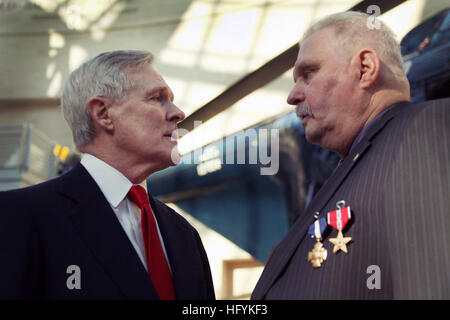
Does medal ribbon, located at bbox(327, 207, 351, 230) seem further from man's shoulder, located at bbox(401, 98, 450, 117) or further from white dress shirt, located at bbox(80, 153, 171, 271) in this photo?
white dress shirt, located at bbox(80, 153, 171, 271)

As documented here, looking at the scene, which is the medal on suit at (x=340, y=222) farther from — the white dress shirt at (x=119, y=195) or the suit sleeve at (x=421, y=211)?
the white dress shirt at (x=119, y=195)

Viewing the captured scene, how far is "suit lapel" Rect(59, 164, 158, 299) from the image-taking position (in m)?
1.78

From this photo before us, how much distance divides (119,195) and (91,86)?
521 mm

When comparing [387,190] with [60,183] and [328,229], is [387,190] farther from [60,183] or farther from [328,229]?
[60,183]

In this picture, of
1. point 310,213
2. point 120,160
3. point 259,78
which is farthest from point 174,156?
point 259,78

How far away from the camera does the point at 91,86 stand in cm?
219

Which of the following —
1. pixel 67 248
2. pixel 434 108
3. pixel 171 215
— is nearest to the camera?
pixel 434 108

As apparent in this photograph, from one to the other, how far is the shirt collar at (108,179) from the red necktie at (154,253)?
0.06 metres

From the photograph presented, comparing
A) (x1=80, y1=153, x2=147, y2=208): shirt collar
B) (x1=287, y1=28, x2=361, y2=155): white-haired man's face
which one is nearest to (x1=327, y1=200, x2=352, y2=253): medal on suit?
(x1=287, y1=28, x2=361, y2=155): white-haired man's face

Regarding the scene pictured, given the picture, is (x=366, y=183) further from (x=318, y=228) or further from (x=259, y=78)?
(x=259, y=78)

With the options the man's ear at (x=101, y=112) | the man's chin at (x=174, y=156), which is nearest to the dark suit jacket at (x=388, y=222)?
the man's chin at (x=174, y=156)

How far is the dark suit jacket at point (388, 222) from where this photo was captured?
4.49 ft

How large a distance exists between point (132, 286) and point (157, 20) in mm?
17599
